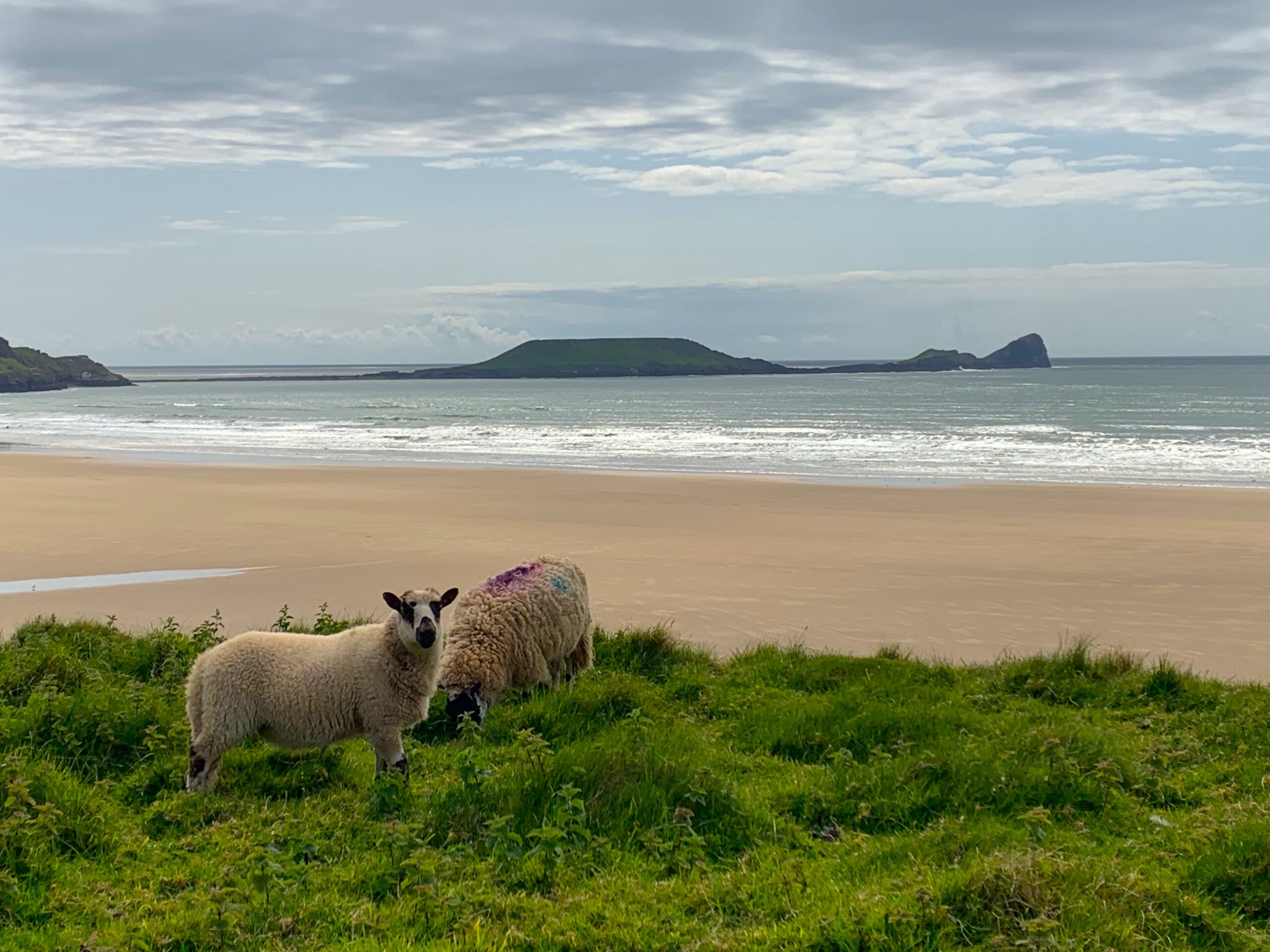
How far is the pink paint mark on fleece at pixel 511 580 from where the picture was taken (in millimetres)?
8578

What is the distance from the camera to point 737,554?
16906mm

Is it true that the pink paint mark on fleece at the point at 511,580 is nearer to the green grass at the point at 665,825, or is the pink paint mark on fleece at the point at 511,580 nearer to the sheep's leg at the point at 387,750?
the green grass at the point at 665,825

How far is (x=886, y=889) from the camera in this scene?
4711mm

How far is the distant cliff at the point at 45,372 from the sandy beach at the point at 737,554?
13268cm

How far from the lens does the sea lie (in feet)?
108

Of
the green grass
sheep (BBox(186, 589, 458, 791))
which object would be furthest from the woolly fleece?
sheep (BBox(186, 589, 458, 791))

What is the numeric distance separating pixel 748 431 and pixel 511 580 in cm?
4135

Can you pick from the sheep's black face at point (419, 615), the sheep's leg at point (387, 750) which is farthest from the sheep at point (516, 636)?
the sheep's black face at point (419, 615)

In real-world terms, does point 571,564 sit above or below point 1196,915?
above

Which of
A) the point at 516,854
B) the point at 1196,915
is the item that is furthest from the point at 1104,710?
the point at 516,854

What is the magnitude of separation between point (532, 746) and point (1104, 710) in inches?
183

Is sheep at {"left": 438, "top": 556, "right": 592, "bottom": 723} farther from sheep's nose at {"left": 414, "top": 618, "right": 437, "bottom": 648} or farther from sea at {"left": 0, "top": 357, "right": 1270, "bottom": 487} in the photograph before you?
sea at {"left": 0, "top": 357, "right": 1270, "bottom": 487}

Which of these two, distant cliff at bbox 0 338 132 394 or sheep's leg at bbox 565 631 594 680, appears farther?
distant cliff at bbox 0 338 132 394

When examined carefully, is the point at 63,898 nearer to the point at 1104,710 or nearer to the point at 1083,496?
the point at 1104,710
